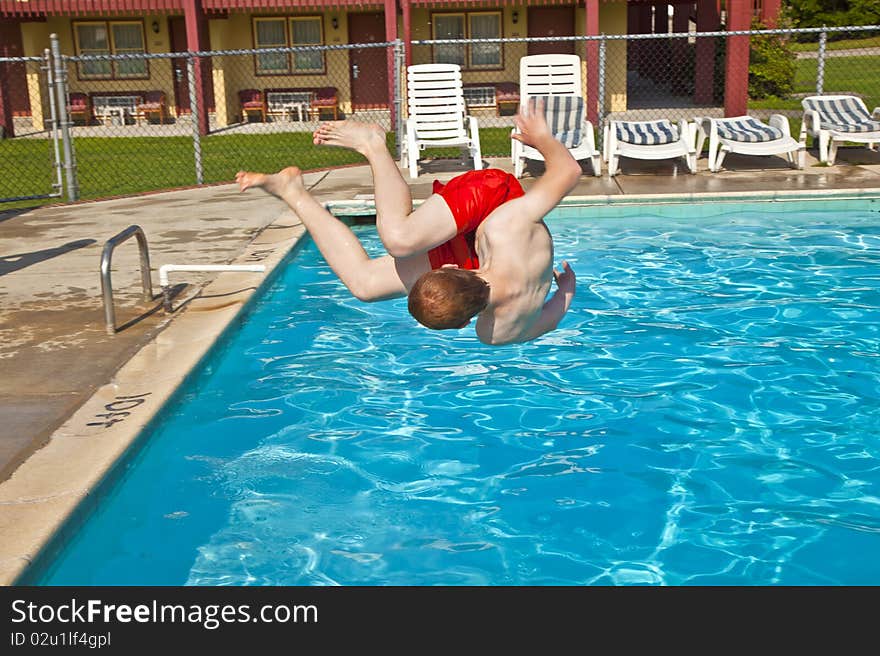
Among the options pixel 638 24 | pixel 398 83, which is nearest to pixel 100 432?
pixel 398 83

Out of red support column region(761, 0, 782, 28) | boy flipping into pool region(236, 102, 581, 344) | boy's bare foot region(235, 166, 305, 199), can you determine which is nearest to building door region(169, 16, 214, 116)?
red support column region(761, 0, 782, 28)

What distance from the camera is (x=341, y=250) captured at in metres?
5.25

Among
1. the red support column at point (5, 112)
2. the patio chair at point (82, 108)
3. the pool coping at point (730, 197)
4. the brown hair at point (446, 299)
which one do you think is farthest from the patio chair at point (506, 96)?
the brown hair at point (446, 299)

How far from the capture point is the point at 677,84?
28469 mm

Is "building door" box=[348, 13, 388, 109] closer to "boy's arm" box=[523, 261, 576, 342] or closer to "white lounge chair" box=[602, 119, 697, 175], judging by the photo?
"white lounge chair" box=[602, 119, 697, 175]

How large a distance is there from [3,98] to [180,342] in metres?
19.3

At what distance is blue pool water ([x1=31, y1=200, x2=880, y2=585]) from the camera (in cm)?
489

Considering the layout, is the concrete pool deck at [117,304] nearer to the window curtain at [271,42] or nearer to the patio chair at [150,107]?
the patio chair at [150,107]

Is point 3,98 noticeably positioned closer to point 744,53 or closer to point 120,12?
point 120,12

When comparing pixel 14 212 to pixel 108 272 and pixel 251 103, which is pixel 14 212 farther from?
pixel 251 103

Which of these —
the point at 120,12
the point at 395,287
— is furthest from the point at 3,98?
the point at 395,287

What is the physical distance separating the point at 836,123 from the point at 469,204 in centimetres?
1062

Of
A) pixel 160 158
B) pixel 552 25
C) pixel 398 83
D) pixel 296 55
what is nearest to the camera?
pixel 398 83

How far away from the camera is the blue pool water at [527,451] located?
4.89m
